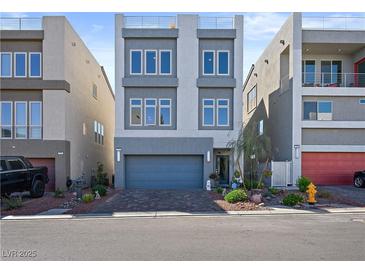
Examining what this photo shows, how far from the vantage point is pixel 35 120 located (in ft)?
71.5

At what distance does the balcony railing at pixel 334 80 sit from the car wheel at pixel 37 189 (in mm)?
17942

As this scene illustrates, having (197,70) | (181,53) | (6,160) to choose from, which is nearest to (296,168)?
(197,70)

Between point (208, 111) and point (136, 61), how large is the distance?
5.75 metres

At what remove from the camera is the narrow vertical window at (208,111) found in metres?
23.6

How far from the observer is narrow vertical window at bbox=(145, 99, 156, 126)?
23.5 metres

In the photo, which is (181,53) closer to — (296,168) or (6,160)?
(296,168)

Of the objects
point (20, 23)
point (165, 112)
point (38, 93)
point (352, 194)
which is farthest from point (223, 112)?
point (20, 23)

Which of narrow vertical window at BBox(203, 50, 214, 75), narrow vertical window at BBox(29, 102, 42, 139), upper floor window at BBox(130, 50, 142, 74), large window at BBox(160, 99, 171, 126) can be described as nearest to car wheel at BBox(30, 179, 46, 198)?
narrow vertical window at BBox(29, 102, 42, 139)

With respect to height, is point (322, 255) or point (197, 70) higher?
point (197, 70)

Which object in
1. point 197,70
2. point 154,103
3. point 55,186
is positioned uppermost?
point 197,70

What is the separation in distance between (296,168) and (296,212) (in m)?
9.74

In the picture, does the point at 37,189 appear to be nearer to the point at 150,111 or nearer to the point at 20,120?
the point at 20,120

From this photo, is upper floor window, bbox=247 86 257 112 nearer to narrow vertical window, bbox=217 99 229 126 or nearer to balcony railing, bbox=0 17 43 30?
narrow vertical window, bbox=217 99 229 126

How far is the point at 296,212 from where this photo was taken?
1409cm
